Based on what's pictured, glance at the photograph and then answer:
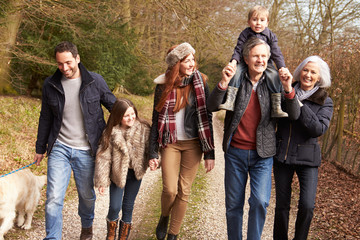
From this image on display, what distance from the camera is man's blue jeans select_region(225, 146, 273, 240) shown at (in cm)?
319

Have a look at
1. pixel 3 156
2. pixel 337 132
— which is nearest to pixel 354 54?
pixel 337 132

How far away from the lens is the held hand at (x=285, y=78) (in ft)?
9.61

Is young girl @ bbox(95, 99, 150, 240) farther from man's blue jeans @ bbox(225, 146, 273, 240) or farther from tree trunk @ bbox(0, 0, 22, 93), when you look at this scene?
tree trunk @ bbox(0, 0, 22, 93)

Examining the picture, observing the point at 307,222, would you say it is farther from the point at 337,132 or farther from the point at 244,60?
the point at 337,132

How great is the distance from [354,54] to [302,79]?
6123mm

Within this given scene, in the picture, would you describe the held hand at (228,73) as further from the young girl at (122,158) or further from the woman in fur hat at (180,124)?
the young girl at (122,158)

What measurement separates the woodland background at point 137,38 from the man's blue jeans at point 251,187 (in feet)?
21.4

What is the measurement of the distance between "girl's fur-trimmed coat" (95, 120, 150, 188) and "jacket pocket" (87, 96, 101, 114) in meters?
0.28

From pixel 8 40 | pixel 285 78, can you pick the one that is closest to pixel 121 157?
pixel 285 78

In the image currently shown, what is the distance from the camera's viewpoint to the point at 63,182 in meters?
3.39

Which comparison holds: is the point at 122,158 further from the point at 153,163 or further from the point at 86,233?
the point at 86,233

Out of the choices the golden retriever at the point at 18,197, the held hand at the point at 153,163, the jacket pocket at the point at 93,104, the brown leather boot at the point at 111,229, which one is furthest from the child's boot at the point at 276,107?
the golden retriever at the point at 18,197

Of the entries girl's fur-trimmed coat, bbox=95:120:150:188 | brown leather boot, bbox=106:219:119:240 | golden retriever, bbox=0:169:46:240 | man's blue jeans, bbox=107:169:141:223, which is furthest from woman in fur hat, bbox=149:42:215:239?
golden retriever, bbox=0:169:46:240

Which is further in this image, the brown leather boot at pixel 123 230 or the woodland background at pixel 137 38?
the woodland background at pixel 137 38
